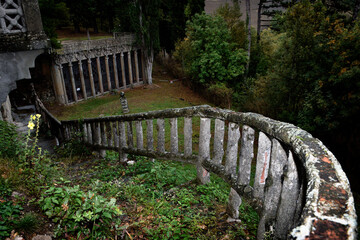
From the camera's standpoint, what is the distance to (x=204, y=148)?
156 inches

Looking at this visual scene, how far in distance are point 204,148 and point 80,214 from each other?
2029 mm

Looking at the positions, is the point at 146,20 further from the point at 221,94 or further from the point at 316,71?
the point at 316,71

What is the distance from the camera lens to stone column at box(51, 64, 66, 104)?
2048 cm

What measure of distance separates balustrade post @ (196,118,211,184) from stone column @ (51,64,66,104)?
1987cm

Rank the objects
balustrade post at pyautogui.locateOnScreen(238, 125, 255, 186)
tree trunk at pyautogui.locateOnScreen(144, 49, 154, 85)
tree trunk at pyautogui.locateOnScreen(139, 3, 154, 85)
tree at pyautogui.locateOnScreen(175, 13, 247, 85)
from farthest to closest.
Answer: tree trunk at pyautogui.locateOnScreen(144, 49, 154, 85)
tree trunk at pyautogui.locateOnScreen(139, 3, 154, 85)
tree at pyautogui.locateOnScreen(175, 13, 247, 85)
balustrade post at pyautogui.locateOnScreen(238, 125, 255, 186)

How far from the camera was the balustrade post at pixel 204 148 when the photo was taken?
12.3 ft

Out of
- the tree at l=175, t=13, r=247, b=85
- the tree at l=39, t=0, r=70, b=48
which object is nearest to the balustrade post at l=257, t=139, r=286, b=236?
the tree at l=39, t=0, r=70, b=48

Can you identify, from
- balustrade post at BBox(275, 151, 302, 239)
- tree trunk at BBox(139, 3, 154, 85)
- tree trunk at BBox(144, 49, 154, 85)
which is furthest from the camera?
tree trunk at BBox(144, 49, 154, 85)

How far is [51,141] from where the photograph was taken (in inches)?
428

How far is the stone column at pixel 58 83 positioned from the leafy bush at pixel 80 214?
20121mm

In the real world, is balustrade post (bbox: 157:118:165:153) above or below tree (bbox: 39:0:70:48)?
below

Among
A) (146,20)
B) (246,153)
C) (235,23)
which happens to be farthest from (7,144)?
(235,23)

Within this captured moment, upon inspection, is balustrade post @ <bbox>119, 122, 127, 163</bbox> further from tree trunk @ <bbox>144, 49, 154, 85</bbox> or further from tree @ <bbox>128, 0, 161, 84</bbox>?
tree trunk @ <bbox>144, 49, 154, 85</bbox>

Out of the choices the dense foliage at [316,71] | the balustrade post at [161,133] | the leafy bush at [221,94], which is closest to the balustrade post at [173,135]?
the balustrade post at [161,133]
